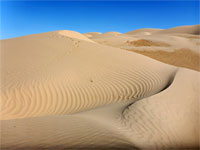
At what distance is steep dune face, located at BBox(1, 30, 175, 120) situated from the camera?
15.0 ft

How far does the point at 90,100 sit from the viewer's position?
16.2 ft

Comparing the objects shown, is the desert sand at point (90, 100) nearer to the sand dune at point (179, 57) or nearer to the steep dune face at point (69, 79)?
the steep dune face at point (69, 79)

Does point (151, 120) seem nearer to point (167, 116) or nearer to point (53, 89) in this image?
point (167, 116)

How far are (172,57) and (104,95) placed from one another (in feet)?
35.4

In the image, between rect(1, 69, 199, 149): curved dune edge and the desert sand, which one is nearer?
rect(1, 69, 199, 149): curved dune edge

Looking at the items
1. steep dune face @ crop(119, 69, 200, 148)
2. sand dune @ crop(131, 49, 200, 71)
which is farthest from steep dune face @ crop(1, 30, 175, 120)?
sand dune @ crop(131, 49, 200, 71)

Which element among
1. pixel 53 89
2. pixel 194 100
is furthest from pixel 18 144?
pixel 194 100

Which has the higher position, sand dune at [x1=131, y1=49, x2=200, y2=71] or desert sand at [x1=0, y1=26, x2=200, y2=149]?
sand dune at [x1=131, y1=49, x2=200, y2=71]

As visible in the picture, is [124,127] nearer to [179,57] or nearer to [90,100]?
[90,100]

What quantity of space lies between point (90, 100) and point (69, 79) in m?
1.22

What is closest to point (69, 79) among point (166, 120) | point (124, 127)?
point (124, 127)

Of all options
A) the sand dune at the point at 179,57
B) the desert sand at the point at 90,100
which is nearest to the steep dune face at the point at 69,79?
the desert sand at the point at 90,100

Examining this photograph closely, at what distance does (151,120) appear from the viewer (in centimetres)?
334

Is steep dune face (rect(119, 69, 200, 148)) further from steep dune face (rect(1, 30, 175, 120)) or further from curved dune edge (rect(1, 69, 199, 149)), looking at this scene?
steep dune face (rect(1, 30, 175, 120))
